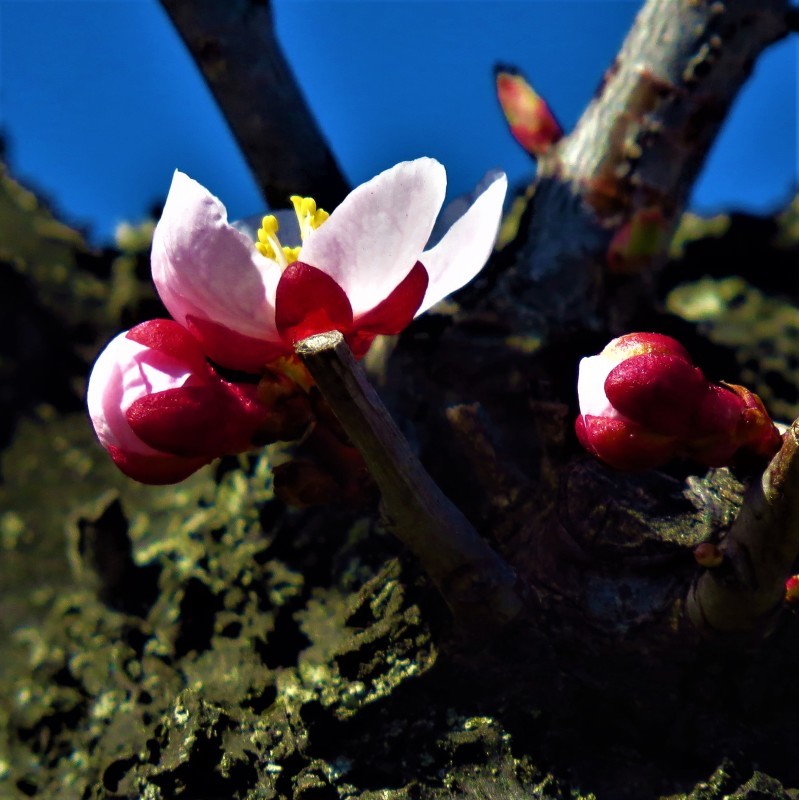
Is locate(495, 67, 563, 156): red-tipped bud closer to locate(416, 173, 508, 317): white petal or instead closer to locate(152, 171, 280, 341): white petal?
locate(416, 173, 508, 317): white petal

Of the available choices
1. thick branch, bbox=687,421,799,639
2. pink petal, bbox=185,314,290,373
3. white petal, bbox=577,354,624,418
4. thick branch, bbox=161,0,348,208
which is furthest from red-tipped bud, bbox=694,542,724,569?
thick branch, bbox=161,0,348,208

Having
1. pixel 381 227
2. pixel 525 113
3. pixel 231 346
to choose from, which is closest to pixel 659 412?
pixel 381 227

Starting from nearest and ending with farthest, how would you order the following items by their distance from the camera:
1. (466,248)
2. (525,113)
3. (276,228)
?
(466,248) → (276,228) → (525,113)

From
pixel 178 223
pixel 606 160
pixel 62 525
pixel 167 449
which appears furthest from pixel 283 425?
pixel 62 525

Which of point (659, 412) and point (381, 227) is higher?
point (381, 227)

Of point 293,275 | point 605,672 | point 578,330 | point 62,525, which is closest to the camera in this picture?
point 293,275

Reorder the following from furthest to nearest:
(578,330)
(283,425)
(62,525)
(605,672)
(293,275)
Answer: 1. (62,525)
2. (578,330)
3. (605,672)
4. (283,425)
5. (293,275)

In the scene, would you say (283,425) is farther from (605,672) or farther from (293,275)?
(605,672)

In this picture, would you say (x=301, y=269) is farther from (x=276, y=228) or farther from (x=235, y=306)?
(x=276, y=228)
